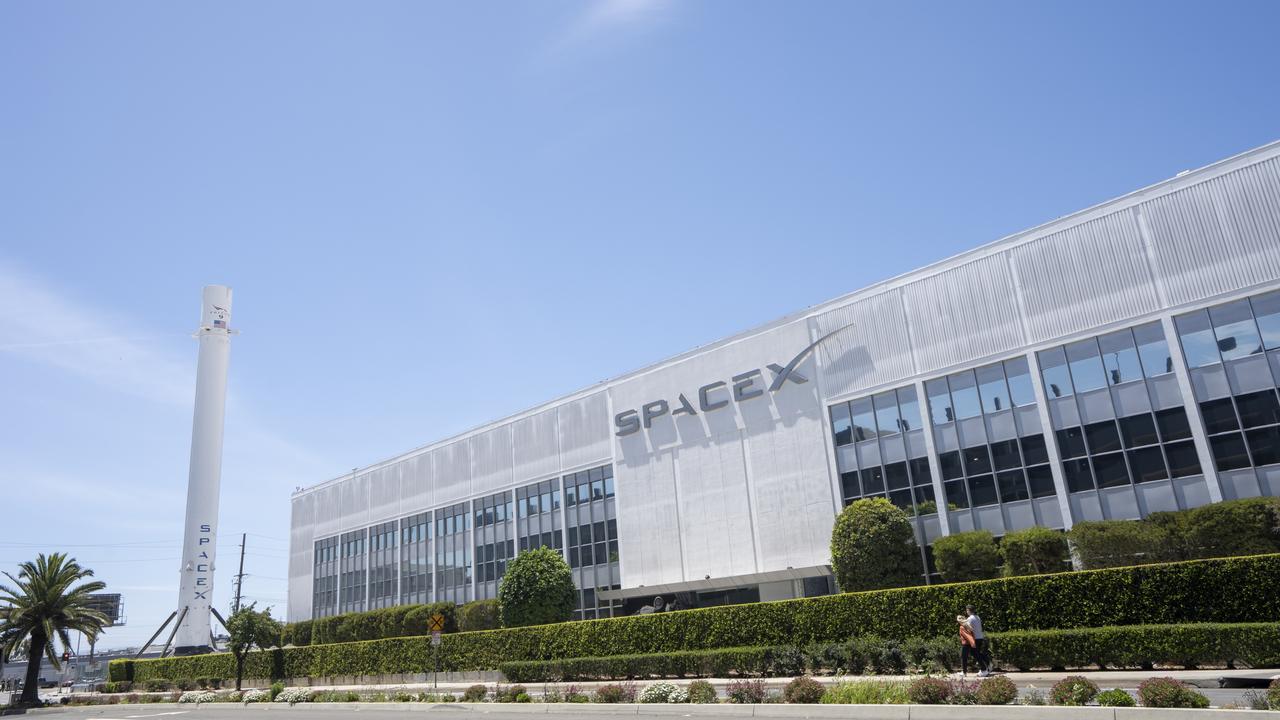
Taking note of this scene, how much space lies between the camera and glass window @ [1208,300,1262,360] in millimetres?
27016

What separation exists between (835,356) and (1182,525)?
1529 centimetres

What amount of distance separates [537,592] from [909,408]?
1908 cm

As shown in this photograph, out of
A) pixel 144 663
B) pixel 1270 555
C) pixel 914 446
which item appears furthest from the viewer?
pixel 144 663

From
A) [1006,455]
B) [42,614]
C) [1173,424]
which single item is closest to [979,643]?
[1006,455]

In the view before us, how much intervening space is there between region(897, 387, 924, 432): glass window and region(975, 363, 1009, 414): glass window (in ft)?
8.67

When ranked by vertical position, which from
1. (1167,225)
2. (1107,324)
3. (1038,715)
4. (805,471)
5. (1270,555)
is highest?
(1167,225)

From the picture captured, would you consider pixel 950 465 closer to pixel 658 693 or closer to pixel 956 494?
pixel 956 494

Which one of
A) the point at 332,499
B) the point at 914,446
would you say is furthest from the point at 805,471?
the point at 332,499

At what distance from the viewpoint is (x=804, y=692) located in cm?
1853

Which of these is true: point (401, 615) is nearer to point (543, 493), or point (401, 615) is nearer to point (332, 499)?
point (543, 493)

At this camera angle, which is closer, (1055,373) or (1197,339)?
(1197,339)

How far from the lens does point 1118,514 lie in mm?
28594

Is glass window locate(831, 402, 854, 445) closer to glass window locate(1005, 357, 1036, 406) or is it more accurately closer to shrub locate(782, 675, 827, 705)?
glass window locate(1005, 357, 1036, 406)

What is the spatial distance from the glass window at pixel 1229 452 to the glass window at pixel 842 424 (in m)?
13.2
